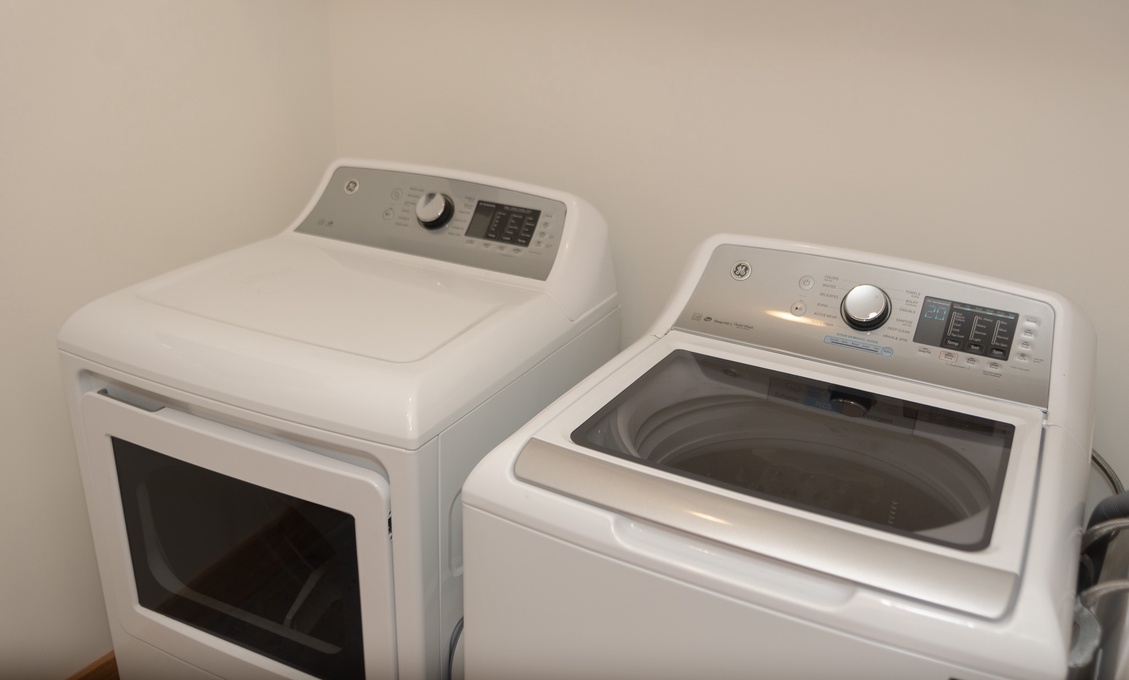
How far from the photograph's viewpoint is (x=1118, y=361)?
1.29 meters

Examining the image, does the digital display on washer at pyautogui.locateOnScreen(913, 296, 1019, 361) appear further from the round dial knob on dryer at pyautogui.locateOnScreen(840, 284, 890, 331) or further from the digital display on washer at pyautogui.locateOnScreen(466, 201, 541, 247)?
the digital display on washer at pyautogui.locateOnScreen(466, 201, 541, 247)

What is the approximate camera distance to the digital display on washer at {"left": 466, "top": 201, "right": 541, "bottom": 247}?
4.74ft

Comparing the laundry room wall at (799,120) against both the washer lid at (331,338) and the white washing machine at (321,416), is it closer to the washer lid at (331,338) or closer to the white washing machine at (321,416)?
the white washing machine at (321,416)

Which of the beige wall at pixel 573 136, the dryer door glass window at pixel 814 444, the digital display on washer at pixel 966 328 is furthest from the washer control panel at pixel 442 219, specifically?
the digital display on washer at pixel 966 328

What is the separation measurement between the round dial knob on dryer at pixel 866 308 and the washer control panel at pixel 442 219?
473 millimetres

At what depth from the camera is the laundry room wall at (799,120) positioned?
1.25m

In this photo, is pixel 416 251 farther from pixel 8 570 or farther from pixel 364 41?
pixel 8 570


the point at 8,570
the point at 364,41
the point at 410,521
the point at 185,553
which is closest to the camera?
the point at 410,521

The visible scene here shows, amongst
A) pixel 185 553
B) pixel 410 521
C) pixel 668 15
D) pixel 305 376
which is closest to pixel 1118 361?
pixel 668 15

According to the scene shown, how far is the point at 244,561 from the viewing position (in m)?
1.24

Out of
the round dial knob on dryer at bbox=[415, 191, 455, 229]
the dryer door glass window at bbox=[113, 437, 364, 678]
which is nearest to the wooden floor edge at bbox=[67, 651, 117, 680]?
the dryer door glass window at bbox=[113, 437, 364, 678]

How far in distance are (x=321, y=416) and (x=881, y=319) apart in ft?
2.46

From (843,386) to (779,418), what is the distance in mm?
108

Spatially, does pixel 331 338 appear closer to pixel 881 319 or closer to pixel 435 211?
pixel 435 211
